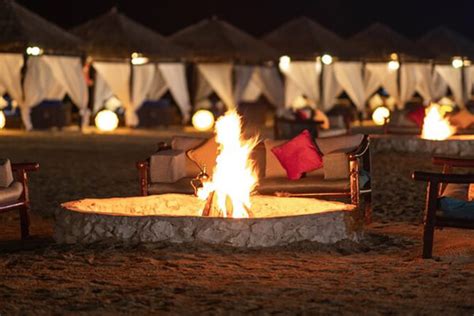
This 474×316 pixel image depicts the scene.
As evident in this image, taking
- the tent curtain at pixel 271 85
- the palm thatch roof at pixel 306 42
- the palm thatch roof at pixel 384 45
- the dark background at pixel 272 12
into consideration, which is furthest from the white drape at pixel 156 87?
the dark background at pixel 272 12

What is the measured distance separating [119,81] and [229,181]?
19149 millimetres

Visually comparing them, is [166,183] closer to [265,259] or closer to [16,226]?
[16,226]

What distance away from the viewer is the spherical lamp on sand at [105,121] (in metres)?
26.0

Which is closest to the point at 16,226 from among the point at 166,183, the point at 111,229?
the point at 166,183

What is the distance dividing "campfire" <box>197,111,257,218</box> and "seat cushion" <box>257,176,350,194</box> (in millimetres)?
180

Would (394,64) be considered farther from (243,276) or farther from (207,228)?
(243,276)

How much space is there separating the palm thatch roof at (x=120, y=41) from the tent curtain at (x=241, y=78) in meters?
1.91

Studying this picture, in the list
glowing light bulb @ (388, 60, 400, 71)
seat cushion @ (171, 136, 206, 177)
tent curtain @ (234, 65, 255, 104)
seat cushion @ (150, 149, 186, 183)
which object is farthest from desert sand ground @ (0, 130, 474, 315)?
glowing light bulb @ (388, 60, 400, 71)

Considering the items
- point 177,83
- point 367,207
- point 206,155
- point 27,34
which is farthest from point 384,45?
point 367,207

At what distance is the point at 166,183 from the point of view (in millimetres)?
10016

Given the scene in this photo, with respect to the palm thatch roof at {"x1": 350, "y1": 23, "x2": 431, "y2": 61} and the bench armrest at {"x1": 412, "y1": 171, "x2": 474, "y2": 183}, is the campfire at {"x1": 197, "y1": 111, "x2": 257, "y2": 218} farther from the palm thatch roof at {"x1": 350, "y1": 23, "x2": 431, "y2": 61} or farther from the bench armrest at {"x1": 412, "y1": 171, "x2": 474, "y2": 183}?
the palm thatch roof at {"x1": 350, "y1": 23, "x2": 431, "y2": 61}

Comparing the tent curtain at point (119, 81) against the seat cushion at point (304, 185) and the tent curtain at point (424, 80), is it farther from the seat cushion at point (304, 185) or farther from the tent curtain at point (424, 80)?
the seat cushion at point (304, 185)

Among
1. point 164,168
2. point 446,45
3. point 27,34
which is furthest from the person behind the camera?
point 446,45

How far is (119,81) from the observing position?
27.8 m
